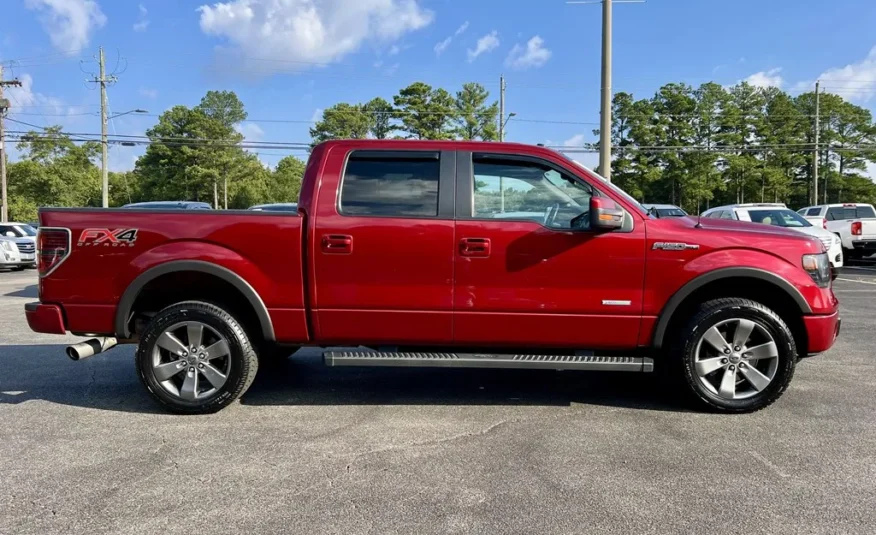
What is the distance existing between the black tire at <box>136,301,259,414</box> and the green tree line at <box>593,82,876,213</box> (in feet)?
156

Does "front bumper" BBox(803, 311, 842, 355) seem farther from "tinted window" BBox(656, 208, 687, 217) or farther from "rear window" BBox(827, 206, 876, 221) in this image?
"rear window" BBox(827, 206, 876, 221)

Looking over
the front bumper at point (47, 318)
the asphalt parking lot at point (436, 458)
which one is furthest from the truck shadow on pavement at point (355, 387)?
the front bumper at point (47, 318)

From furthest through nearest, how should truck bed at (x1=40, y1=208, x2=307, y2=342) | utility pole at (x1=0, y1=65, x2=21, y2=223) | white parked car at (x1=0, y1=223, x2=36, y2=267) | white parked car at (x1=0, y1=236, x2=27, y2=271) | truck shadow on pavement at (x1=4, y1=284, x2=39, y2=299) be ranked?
utility pole at (x1=0, y1=65, x2=21, y2=223), white parked car at (x1=0, y1=223, x2=36, y2=267), white parked car at (x1=0, y1=236, x2=27, y2=271), truck shadow on pavement at (x1=4, y1=284, x2=39, y2=299), truck bed at (x1=40, y1=208, x2=307, y2=342)

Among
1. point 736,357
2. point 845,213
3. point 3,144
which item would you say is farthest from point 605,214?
point 3,144

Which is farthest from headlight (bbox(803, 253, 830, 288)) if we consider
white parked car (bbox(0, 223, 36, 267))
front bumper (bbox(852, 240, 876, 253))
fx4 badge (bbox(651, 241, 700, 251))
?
white parked car (bbox(0, 223, 36, 267))

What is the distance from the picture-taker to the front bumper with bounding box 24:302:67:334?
13.6 feet

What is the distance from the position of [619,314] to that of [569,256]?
0.55 meters

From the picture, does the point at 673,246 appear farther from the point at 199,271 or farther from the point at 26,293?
the point at 26,293

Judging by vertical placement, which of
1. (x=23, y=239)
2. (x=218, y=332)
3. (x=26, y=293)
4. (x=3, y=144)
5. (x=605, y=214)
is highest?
(x=3, y=144)

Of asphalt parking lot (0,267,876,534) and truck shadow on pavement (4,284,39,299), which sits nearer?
asphalt parking lot (0,267,876,534)

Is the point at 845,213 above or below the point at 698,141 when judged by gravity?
below

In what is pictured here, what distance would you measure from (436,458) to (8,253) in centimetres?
1959

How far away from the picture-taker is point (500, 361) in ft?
13.0

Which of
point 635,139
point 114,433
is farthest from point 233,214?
point 635,139
